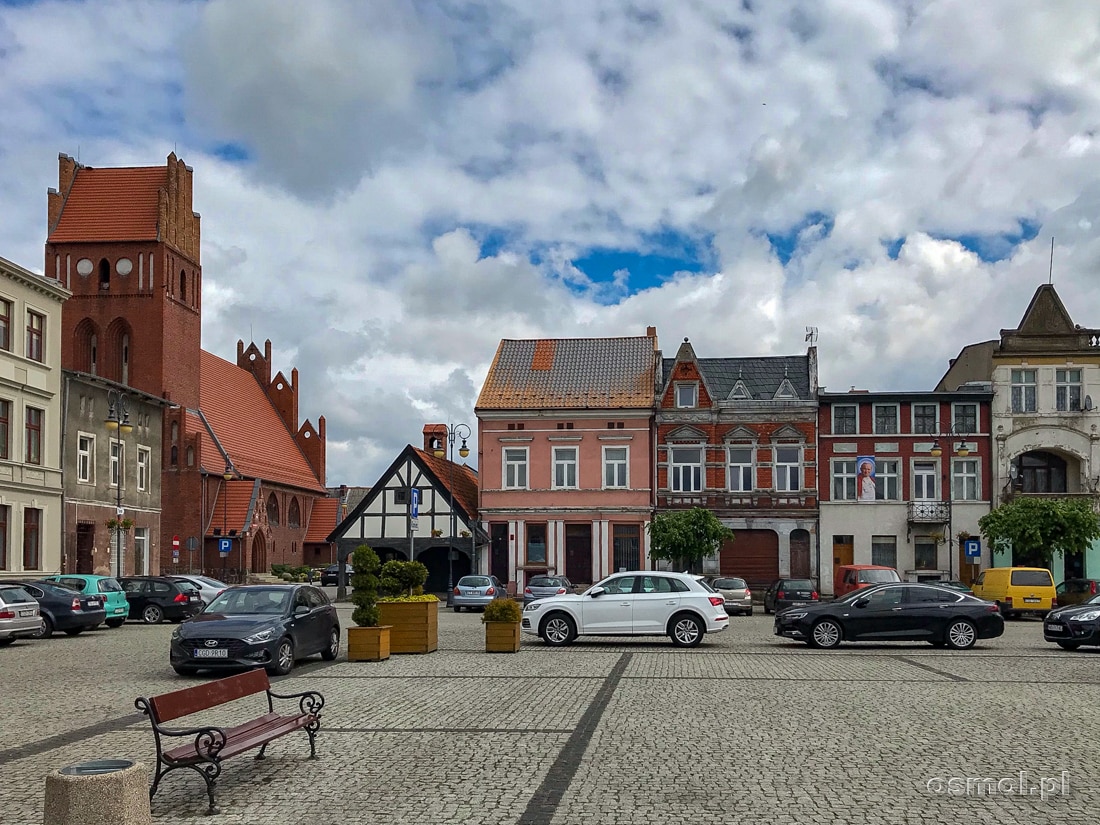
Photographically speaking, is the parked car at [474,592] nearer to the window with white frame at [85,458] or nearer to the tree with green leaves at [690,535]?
the tree with green leaves at [690,535]

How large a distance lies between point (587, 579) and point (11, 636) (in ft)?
103

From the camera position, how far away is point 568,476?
5512 centimetres

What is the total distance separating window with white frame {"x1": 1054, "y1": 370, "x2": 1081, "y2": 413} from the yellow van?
16978 millimetres

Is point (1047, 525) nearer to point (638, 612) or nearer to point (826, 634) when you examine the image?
point (826, 634)

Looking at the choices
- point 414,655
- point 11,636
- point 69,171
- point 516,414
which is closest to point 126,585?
point 11,636

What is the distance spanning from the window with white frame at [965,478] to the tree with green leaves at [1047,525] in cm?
400

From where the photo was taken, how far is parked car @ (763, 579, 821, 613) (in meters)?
41.0

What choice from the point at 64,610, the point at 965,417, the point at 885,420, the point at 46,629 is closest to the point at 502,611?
the point at 64,610

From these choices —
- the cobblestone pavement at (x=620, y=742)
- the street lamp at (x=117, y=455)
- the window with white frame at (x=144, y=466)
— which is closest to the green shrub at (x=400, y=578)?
the cobblestone pavement at (x=620, y=742)

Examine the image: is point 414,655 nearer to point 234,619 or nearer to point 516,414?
point 234,619

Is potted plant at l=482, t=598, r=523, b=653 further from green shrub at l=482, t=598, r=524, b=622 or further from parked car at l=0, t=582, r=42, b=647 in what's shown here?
parked car at l=0, t=582, r=42, b=647

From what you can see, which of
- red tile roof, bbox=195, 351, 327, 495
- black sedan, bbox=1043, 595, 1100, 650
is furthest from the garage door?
red tile roof, bbox=195, 351, 327, 495

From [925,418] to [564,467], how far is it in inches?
648

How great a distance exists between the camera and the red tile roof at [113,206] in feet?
221
